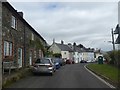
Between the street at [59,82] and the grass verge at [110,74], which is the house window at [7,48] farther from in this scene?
the grass verge at [110,74]

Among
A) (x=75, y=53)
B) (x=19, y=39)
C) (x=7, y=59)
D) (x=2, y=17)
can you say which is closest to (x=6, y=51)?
(x=7, y=59)

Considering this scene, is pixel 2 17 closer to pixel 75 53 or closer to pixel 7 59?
pixel 7 59

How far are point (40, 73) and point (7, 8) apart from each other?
6.27 metres

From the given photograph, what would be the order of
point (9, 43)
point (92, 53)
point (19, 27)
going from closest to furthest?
1. point (9, 43)
2. point (19, 27)
3. point (92, 53)

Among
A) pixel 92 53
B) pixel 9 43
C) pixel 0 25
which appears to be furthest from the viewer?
pixel 92 53

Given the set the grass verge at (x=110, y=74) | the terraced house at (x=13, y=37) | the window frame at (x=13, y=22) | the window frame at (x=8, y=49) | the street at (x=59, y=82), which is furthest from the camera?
the window frame at (x=13, y=22)

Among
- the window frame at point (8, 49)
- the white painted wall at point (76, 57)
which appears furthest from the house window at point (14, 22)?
the white painted wall at point (76, 57)

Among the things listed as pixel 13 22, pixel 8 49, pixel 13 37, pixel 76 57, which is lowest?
pixel 76 57

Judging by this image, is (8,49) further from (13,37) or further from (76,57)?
(76,57)

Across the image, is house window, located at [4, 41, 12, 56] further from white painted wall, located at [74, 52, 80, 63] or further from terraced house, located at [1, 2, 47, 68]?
white painted wall, located at [74, 52, 80, 63]

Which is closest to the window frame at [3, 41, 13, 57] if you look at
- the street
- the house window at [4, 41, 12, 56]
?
the house window at [4, 41, 12, 56]

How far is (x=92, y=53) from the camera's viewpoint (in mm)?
147125

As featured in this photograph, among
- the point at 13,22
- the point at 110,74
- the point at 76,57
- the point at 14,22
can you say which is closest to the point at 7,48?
the point at 13,22

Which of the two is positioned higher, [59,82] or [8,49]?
[8,49]
